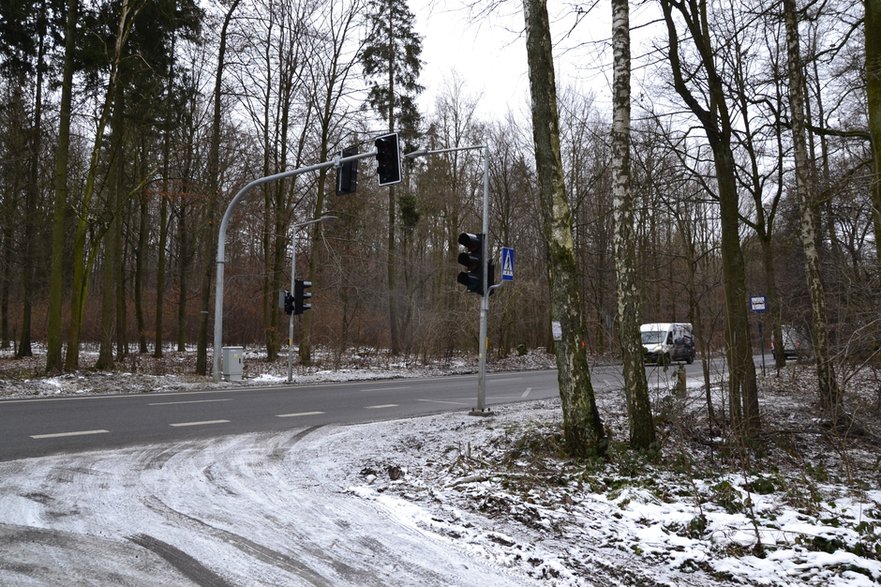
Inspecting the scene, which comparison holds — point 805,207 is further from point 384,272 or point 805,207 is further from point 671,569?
point 384,272

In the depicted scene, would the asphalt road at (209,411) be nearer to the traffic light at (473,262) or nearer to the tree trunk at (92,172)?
the traffic light at (473,262)

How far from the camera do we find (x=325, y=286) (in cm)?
2856

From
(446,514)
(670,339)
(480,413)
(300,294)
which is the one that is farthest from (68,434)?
(670,339)

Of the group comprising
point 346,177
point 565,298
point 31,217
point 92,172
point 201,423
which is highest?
point 31,217

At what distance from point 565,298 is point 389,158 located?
728 cm

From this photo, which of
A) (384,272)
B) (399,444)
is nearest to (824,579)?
(399,444)

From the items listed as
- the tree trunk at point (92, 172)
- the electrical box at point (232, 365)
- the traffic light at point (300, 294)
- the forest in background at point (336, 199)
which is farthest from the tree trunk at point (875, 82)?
the tree trunk at point (92, 172)

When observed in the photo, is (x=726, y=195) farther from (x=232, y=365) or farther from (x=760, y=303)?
(x=232, y=365)

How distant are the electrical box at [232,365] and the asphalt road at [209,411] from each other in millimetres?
1842

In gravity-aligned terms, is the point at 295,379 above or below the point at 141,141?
below

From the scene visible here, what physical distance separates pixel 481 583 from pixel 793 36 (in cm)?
1130

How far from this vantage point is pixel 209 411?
12.1m

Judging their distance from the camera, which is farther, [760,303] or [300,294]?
[300,294]

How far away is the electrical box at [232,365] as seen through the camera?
19.3 meters
